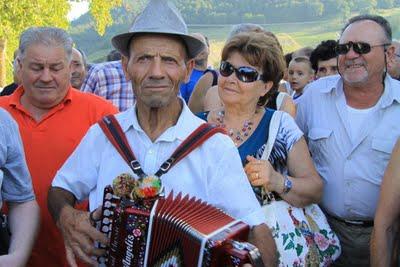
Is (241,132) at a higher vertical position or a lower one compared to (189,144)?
lower

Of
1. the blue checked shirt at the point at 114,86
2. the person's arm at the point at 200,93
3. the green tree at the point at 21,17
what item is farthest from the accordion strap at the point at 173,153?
the green tree at the point at 21,17

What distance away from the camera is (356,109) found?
3721 millimetres

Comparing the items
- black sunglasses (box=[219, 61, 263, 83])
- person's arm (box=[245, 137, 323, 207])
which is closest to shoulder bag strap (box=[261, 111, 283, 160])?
person's arm (box=[245, 137, 323, 207])

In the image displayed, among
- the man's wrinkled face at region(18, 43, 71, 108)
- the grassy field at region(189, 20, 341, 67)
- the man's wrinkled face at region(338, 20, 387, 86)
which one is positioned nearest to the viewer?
the man's wrinkled face at region(18, 43, 71, 108)

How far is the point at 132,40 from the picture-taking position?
2561mm

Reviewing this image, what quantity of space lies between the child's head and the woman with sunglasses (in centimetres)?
337

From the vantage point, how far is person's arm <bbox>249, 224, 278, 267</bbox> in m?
2.39

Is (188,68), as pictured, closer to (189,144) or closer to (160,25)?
(160,25)

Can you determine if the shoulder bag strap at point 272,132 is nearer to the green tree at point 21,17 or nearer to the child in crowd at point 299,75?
the child in crowd at point 299,75

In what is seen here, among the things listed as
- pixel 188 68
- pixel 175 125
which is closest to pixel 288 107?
pixel 188 68

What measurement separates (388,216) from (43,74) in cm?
226

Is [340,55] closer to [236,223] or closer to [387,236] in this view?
[387,236]

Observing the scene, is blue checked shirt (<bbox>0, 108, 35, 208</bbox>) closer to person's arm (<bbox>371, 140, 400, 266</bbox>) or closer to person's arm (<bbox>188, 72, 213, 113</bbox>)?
person's arm (<bbox>371, 140, 400, 266</bbox>)

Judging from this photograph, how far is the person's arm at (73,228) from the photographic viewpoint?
2342 millimetres
